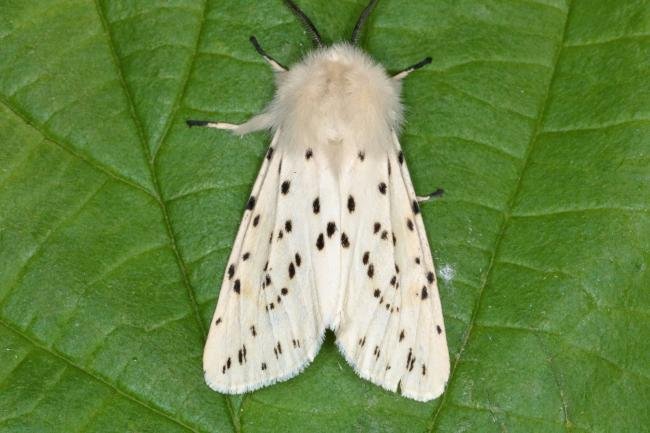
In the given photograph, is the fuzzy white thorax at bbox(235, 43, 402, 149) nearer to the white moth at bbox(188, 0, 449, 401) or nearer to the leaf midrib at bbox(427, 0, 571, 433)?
the white moth at bbox(188, 0, 449, 401)

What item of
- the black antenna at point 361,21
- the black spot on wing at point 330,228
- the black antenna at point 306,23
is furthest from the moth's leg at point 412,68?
the black spot on wing at point 330,228

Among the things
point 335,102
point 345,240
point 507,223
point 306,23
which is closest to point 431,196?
point 507,223

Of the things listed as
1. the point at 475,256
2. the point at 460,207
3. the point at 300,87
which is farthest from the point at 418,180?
the point at 300,87

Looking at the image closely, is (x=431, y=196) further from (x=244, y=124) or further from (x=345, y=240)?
(x=244, y=124)

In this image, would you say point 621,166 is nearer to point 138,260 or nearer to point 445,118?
point 445,118

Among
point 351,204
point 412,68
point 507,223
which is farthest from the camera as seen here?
point 412,68

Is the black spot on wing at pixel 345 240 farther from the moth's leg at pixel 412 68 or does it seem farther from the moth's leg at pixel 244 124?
the moth's leg at pixel 412 68
